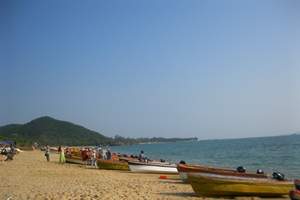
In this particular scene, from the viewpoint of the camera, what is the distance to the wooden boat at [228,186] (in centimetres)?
1502

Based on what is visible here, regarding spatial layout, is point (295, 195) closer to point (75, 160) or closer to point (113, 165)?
point (113, 165)

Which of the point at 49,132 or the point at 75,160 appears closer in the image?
the point at 75,160

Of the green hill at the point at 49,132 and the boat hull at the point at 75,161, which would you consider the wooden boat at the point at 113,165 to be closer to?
the boat hull at the point at 75,161

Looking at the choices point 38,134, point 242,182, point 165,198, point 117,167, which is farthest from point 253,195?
point 38,134

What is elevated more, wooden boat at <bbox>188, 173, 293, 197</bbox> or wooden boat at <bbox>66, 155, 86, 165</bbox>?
wooden boat at <bbox>66, 155, 86, 165</bbox>

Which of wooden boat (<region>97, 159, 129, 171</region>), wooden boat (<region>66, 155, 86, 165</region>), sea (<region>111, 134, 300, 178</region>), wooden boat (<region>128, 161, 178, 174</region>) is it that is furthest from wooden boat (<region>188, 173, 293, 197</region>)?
wooden boat (<region>66, 155, 86, 165</region>)

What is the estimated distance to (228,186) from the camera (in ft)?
49.4

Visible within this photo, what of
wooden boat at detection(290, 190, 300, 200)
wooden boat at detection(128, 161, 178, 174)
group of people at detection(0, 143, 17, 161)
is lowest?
wooden boat at detection(290, 190, 300, 200)

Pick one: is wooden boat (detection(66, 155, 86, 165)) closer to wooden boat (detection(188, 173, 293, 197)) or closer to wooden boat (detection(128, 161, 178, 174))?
wooden boat (detection(128, 161, 178, 174))

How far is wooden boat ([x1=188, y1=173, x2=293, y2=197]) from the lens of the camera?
15.0m

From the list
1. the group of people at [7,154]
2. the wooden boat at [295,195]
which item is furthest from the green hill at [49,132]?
the wooden boat at [295,195]

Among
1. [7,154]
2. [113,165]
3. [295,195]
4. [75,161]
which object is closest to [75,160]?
[75,161]

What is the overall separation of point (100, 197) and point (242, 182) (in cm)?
517

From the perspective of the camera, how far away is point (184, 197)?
1484cm
